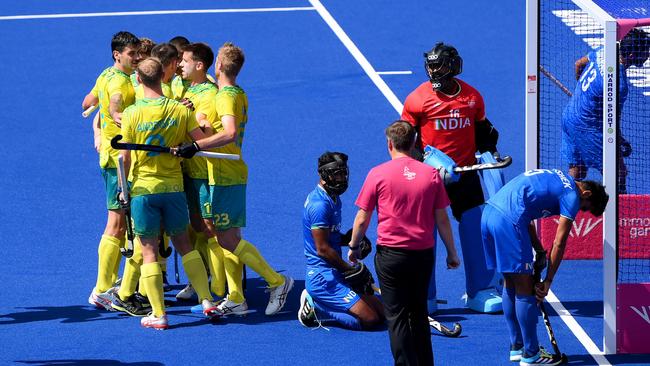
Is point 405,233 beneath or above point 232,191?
beneath

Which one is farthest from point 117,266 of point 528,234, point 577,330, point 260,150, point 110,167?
point 260,150

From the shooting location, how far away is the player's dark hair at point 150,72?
993cm

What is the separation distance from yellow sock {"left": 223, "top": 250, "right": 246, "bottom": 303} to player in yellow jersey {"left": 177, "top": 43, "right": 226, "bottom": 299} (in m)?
0.14

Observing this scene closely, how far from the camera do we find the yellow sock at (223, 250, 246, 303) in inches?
422

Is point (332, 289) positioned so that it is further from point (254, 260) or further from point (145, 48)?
point (145, 48)

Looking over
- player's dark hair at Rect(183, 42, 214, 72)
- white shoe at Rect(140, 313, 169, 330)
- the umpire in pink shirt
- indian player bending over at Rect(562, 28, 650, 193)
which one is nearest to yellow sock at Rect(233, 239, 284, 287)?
white shoe at Rect(140, 313, 169, 330)

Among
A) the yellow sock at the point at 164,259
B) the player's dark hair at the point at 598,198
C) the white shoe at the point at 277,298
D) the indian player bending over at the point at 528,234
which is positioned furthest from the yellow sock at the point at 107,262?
the player's dark hair at the point at 598,198

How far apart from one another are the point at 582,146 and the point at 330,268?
3.02 meters

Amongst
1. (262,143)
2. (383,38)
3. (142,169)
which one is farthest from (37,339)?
(383,38)

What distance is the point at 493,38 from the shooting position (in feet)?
64.9

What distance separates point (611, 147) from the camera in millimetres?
9523

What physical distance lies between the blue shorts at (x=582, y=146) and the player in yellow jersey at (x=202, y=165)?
3.54 metres

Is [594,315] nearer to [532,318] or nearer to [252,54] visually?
[532,318]

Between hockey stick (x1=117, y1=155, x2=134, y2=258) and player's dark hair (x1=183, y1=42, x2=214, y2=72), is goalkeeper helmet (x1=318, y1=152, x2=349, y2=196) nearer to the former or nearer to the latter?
player's dark hair (x1=183, y1=42, x2=214, y2=72)
